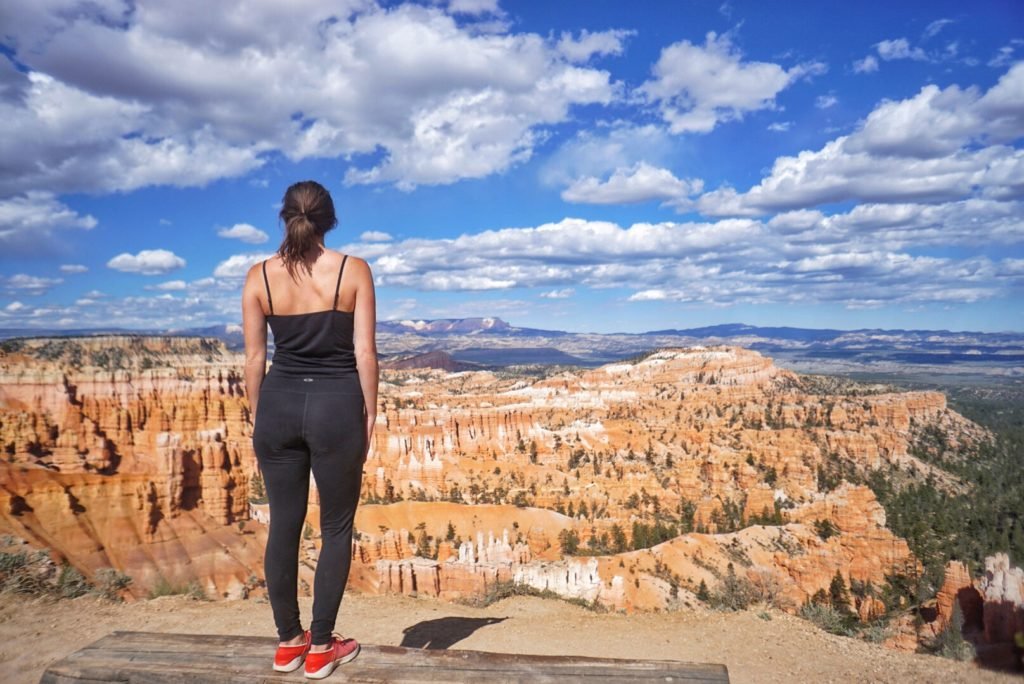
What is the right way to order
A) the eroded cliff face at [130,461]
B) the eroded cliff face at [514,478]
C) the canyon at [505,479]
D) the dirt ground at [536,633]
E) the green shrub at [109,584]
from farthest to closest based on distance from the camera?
the eroded cliff face at [514,478] → the canyon at [505,479] → the eroded cliff face at [130,461] → the green shrub at [109,584] → the dirt ground at [536,633]

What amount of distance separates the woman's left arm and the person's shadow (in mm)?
4142

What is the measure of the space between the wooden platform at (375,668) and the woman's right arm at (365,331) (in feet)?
3.96

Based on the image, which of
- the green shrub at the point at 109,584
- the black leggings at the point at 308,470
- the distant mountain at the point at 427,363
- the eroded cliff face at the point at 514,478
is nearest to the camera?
the black leggings at the point at 308,470

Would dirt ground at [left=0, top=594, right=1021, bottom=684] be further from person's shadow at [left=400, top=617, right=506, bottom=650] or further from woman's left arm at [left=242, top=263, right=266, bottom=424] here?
woman's left arm at [left=242, top=263, right=266, bottom=424]

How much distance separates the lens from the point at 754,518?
40000 mm

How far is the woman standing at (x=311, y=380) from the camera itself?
331 centimetres

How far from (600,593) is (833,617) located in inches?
415

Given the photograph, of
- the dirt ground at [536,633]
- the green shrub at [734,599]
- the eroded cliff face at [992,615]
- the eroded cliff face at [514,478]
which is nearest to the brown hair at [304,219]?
the dirt ground at [536,633]

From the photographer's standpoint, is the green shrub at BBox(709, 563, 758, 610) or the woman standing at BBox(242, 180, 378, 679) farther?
the green shrub at BBox(709, 563, 758, 610)

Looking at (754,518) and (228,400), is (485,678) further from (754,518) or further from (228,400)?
(228,400)

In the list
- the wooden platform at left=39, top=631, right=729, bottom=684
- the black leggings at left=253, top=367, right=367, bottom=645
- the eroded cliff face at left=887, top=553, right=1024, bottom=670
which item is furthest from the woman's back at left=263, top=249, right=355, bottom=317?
the eroded cliff face at left=887, top=553, right=1024, bottom=670

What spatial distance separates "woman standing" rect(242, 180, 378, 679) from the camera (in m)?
3.31

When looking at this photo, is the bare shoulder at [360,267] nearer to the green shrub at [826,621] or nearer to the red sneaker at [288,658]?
the red sneaker at [288,658]

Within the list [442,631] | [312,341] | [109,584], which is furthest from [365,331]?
[109,584]
